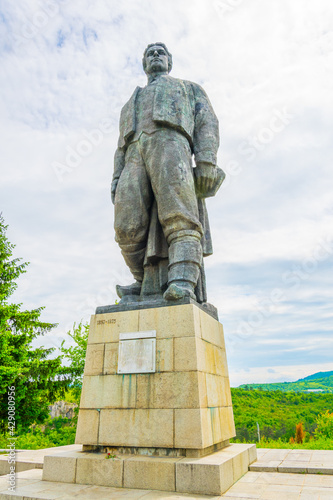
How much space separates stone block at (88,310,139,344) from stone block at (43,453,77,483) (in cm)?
132

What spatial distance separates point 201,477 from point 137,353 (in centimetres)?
145

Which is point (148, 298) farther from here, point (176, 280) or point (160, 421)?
point (160, 421)

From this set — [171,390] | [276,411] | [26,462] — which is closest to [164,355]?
[171,390]

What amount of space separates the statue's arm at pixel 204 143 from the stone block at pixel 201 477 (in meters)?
3.65

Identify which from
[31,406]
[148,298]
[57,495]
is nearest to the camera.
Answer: [57,495]

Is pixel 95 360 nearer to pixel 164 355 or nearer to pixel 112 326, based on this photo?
pixel 112 326

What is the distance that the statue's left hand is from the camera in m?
5.56

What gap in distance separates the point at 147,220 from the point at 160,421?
269 cm

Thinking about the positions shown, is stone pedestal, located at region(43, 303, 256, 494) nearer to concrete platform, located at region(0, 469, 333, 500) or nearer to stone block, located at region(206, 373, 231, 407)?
stone block, located at region(206, 373, 231, 407)

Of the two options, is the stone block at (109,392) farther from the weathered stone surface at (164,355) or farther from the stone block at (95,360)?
the weathered stone surface at (164,355)

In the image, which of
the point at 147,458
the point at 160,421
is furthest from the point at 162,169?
the point at 147,458

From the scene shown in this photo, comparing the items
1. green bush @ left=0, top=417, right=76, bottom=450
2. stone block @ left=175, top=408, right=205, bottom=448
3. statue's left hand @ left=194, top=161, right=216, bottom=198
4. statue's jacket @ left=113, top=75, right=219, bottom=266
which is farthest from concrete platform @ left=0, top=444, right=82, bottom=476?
statue's left hand @ left=194, top=161, right=216, bottom=198

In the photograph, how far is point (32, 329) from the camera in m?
15.6

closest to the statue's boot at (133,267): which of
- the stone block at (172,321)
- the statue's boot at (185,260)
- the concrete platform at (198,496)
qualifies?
the statue's boot at (185,260)
